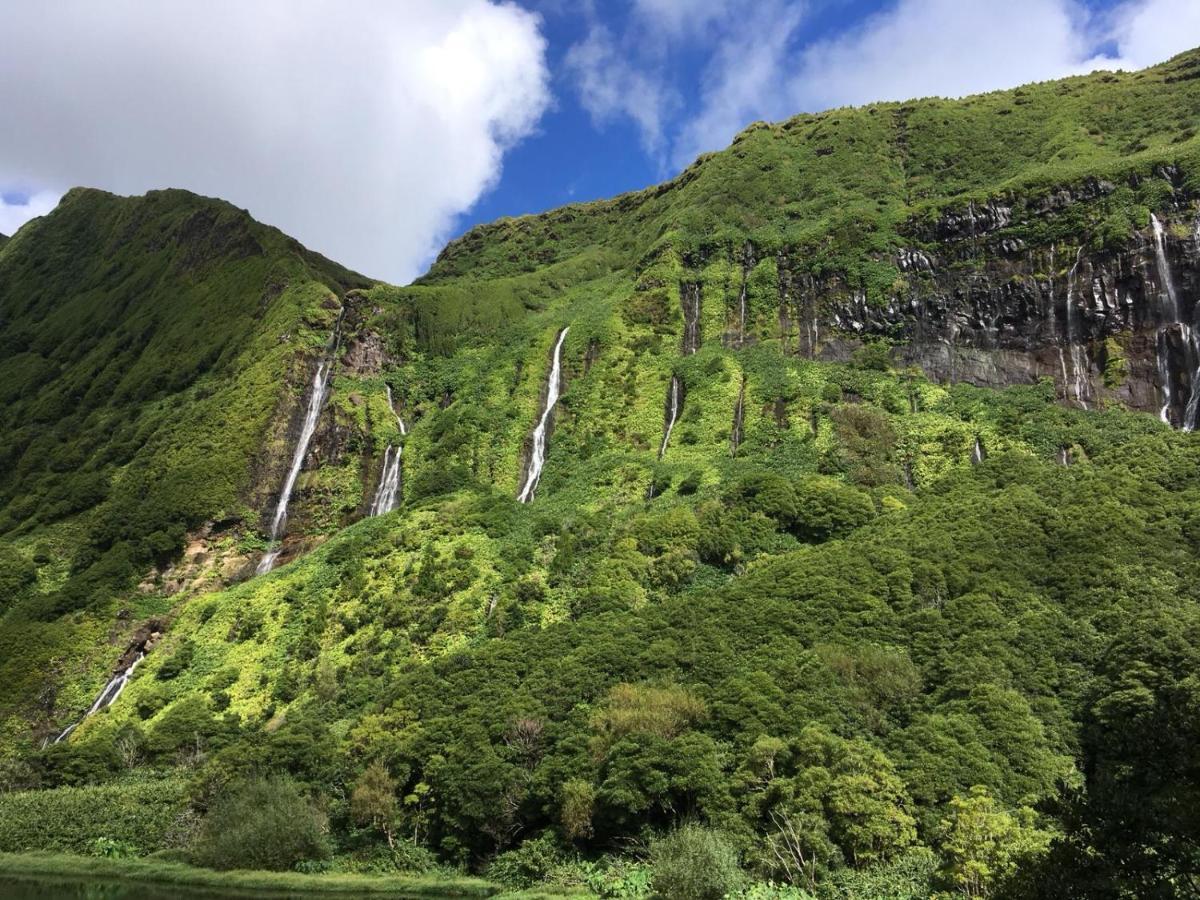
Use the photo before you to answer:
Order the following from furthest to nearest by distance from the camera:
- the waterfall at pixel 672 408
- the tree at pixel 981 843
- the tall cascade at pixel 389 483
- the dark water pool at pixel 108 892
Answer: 1. the tall cascade at pixel 389 483
2. the waterfall at pixel 672 408
3. the dark water pool at pixel 108 892
4. the tree at pixel 981 843

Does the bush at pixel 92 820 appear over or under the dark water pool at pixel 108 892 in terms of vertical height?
over

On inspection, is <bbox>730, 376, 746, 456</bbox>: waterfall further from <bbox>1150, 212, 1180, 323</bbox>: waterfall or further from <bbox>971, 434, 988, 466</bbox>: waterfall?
<bbox>1150, 212, 1180, 323</bbox>: waterfall

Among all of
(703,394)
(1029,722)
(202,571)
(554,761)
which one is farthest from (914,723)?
(202,571)

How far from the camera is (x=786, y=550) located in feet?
221

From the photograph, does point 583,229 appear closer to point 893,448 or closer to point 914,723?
point 893,448

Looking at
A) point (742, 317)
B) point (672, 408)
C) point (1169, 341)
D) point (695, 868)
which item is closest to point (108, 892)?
point (695, 868)

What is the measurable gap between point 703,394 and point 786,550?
30020 mm

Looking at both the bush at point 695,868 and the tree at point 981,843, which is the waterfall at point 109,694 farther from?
the tree at point 981,843

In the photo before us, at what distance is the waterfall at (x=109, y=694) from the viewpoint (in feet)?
221

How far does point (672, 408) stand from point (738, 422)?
9467 mm

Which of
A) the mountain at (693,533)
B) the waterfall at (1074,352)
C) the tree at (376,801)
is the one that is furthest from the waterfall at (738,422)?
the tree at (376,801)

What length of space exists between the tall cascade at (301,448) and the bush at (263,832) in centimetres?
4102

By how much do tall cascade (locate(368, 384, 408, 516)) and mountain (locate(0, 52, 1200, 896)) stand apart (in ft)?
2.07

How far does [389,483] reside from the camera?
96.1m
